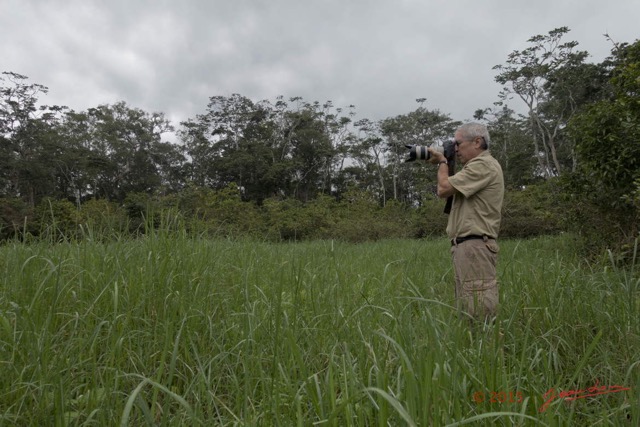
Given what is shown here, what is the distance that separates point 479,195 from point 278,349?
1.74 m

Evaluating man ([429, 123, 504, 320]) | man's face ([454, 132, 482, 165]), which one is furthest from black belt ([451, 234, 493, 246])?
man's face ([454, 132, 482, 165])

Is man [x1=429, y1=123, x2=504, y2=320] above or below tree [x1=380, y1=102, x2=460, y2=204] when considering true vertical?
below

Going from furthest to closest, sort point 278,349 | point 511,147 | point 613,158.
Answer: point 511,147 → point 613,158 → point 278,349

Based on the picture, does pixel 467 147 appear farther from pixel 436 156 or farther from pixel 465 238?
pixel 465 238

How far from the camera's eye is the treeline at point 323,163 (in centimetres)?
471

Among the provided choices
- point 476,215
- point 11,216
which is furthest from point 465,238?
point 11,216

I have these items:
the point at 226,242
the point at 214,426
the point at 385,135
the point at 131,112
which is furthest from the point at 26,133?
the point at 214,426

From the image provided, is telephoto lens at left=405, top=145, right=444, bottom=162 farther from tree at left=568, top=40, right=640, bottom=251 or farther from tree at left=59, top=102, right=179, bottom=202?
tree at left=59, top=102, right=179, bottom=202

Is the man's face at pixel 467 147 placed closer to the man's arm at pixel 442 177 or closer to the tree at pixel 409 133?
the man's arm at pixel 442 177

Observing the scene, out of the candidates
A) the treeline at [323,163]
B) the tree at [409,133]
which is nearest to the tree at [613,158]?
the treeline at [323,163]

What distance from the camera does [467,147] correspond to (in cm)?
266

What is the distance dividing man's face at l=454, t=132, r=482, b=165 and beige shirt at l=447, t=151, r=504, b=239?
10 centimetres

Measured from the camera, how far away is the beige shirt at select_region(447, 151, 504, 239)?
8.09ft

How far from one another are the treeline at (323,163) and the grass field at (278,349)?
0.56 metres
